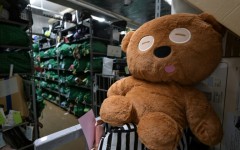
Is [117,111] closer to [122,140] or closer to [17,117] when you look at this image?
[122,140]

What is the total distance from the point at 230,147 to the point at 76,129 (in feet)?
1.95

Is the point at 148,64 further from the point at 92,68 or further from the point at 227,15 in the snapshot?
the point at 92,68

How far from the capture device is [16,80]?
5.55ft

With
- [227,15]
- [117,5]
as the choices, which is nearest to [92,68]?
[117,5]

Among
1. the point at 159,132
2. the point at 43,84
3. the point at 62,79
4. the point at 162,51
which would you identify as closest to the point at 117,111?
the point at 159,132

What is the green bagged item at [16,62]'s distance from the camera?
162cm

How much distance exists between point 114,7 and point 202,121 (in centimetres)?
329

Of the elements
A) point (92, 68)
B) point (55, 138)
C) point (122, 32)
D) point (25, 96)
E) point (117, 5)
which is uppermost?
point (117, 5)

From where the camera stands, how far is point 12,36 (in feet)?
5.47

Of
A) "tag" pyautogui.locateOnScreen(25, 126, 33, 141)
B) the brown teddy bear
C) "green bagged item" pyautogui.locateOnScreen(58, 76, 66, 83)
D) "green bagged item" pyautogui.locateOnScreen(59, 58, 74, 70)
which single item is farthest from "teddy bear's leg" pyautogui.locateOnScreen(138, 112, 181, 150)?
"green bagged item" pyautogui.locateOnScreen(58, 76, 66, 83)

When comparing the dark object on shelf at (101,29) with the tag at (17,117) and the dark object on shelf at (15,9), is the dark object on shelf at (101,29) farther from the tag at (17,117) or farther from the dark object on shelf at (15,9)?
the tag at (17,117)

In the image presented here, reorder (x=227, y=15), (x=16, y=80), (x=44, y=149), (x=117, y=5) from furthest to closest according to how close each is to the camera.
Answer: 1. (x=117, y=5)
2. (x=16, y=80)
3. (x=44, y=149)
4. (x=227, y=15)

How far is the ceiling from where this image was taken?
2988mm

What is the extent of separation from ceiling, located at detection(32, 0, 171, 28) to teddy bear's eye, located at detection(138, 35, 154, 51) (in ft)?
7.33
